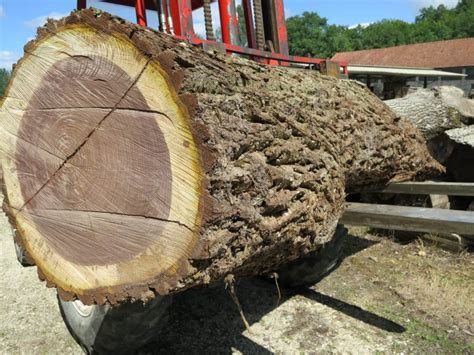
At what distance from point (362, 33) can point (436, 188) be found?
216 feet

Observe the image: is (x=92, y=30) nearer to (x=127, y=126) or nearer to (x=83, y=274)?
(x=127, y=126)

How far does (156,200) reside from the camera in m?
1.65

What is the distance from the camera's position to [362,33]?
6381cm

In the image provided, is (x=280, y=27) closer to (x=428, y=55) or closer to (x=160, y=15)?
(x=160, y=15)

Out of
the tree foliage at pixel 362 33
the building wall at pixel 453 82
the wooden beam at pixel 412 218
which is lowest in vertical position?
the wooden beam at pixel 412 218

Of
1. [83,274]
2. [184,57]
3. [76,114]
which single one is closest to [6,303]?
[83,274]

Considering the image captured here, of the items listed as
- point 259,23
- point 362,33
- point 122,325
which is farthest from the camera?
point 362,33

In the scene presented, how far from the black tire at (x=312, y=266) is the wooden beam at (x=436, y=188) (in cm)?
54

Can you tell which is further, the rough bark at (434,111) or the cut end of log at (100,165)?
the rough bark at (434,111)

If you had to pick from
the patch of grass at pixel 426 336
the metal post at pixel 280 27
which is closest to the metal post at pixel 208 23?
the metal post at pixel 280 27

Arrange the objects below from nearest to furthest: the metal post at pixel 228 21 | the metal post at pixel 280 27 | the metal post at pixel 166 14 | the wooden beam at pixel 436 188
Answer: the wooden beam at pixel 436 188
the metal post at pixel 228 21
the metal post at pixel 166 14
the metal post at pixel 280 27

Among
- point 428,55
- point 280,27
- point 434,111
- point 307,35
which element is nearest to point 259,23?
point 280,27

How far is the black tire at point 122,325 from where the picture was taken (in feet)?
8.16

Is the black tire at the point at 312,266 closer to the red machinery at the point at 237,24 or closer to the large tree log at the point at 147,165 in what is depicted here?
the large tree log at the point at 147,165
